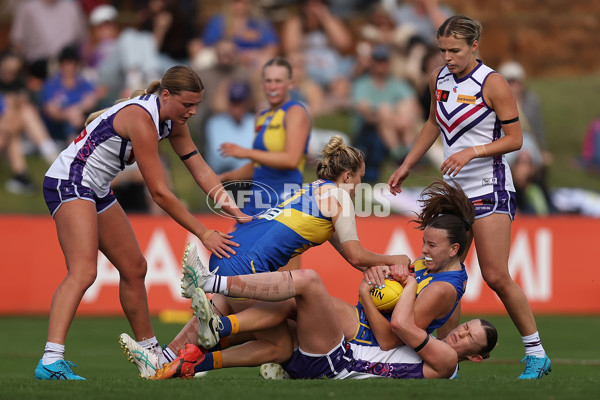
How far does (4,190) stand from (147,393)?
9.32 m

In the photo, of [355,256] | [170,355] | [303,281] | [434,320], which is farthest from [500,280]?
[170,355]

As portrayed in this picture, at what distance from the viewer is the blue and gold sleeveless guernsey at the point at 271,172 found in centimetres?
832

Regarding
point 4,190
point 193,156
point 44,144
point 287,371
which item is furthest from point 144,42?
point 287,371

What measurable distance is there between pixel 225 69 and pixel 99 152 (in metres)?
7.59

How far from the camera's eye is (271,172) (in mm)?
8367

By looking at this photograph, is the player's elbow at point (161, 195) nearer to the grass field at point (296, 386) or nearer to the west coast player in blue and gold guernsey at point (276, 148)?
the grass field at point (296, 386)

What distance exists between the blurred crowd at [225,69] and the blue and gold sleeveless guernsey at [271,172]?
421 cm

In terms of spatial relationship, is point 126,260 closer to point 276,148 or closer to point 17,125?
point 276,148

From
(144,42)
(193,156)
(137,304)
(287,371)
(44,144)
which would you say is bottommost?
(287,371)

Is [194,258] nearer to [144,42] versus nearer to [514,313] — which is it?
[514,313]

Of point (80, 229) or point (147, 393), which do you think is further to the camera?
point (80, 229)

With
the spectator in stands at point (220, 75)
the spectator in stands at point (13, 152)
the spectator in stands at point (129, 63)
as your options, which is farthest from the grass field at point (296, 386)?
the spectator in stands at point (129, 63)

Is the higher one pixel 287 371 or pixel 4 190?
pixel 4 190

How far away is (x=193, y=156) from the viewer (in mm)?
6676
